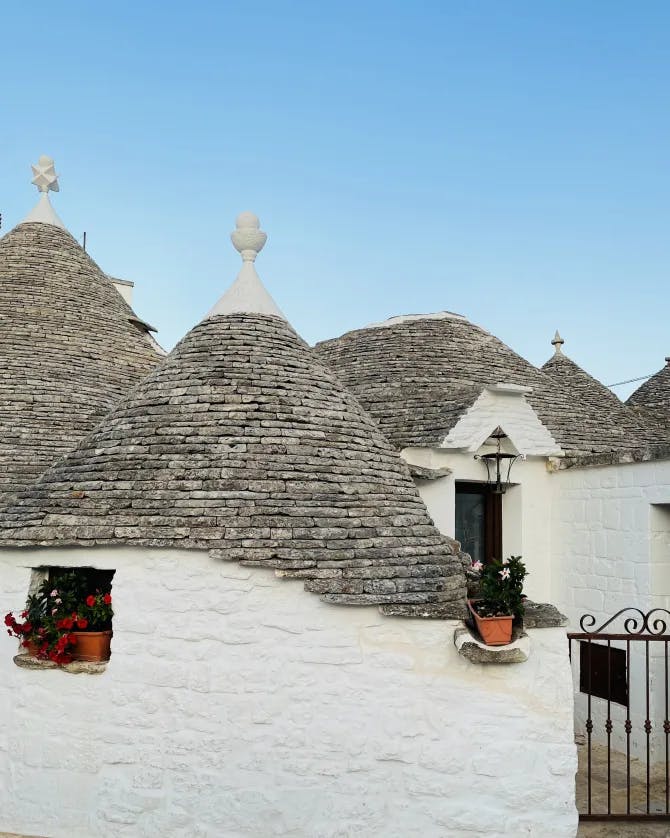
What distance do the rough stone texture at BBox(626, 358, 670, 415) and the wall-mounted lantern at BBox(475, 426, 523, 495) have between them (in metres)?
6.68

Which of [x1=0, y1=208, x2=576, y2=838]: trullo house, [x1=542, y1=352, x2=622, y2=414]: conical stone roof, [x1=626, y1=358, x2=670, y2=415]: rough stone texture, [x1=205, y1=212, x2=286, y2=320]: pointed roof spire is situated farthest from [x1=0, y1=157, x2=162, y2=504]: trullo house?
[x1=626, y1=358, x2=670, y2=415]: rough stone texture

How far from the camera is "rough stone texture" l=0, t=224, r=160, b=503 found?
28.0 feet

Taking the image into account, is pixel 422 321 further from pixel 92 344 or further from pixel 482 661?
pixel 482 661

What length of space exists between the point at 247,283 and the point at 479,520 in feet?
13.3

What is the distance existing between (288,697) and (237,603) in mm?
732

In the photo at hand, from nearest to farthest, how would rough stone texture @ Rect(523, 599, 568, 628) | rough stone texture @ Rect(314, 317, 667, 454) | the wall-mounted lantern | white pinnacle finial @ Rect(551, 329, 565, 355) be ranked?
rough stone texture @ Rect(523, 599, 568, 628)
the wall-mounted lantern
rough stone texture @ Rect(314, 317, 667, 454)
white pinnacle finial @ Rect(551, 329, 565, 355)

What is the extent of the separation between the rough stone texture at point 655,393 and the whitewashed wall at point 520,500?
6.31 m

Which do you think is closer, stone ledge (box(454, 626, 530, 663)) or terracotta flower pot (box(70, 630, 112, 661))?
stone ledge (box(454, 626, 530, 663))

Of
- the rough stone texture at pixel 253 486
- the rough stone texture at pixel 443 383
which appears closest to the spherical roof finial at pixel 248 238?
the rough stone texture at pixel 253 486

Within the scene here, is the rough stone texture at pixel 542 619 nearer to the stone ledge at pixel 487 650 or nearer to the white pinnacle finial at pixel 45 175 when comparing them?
the stone ledge at pixel 487 650

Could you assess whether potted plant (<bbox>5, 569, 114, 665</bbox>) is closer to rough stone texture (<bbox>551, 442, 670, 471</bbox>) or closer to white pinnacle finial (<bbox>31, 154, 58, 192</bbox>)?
rough stone texture (<bbox>551, 442, 670, 471</bbox>)

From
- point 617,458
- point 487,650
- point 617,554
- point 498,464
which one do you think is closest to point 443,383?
point 498,464

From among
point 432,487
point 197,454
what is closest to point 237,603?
point 197,454

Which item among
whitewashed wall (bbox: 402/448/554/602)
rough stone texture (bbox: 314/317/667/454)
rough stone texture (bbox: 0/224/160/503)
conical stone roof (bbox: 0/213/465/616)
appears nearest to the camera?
conical stone roof (bbox: 0/213/465/616)
